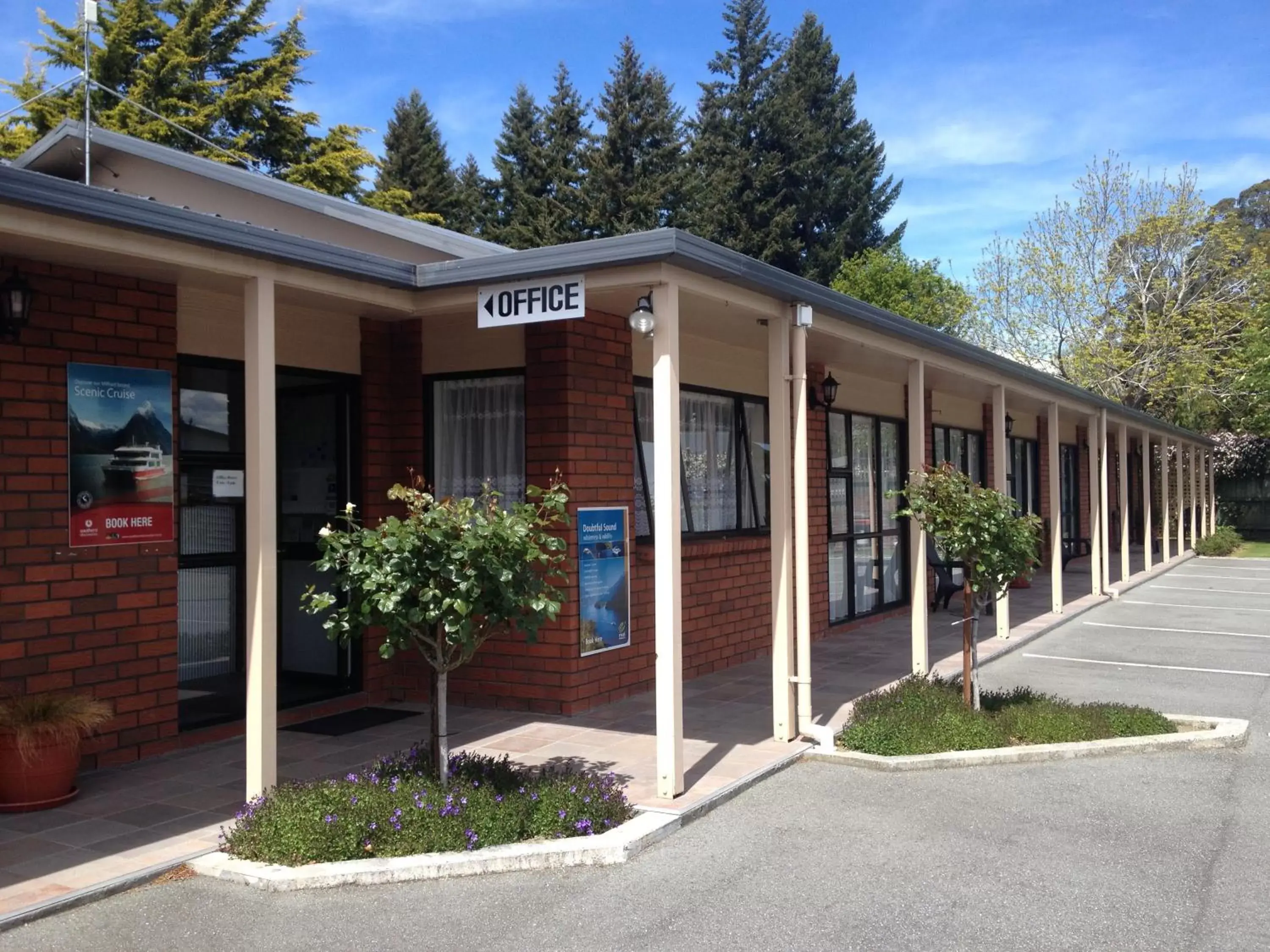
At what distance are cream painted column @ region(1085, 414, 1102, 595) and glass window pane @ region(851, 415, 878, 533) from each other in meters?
3.37

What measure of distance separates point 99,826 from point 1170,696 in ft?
25.7

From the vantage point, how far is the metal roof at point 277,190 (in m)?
9.12

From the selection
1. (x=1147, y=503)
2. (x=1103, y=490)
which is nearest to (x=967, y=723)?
(x=1103, y=490)

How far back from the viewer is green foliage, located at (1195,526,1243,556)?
1007 inches

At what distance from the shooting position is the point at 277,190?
9.33 meters

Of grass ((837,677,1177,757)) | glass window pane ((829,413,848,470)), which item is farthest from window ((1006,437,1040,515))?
grass ((837,677,1177,757))

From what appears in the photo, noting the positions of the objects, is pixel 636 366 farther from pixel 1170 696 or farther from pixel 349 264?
pixel 1170 696

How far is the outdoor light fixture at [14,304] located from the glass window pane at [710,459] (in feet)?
17.1

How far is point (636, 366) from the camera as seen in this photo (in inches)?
352

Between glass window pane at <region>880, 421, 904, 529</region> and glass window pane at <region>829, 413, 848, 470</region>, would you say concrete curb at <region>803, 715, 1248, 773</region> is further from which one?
glass window pane at <region>880, 421, 904, 529</region>

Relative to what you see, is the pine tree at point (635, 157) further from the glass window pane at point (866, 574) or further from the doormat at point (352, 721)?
the doormat at point (352, 721)

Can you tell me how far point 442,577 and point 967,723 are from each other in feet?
12.5

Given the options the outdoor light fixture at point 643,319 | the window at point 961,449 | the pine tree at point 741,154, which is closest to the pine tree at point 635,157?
the pine tree at point 741,154

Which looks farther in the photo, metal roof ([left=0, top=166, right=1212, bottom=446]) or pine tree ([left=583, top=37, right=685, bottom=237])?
pine tree ([left=583, top=37, right=685, bottom=237])
